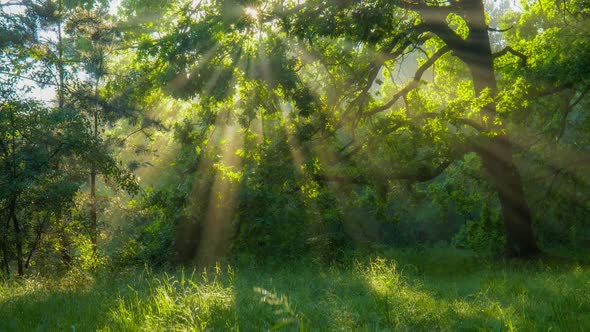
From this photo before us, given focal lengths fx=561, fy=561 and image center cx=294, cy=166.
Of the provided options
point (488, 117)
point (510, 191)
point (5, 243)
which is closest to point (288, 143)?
point (488, 117)

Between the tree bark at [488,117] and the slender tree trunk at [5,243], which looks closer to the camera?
the slender tree trunk at [5,243]

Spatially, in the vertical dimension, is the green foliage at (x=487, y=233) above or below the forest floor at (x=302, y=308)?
below

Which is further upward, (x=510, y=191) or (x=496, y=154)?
(x=496, y=154)

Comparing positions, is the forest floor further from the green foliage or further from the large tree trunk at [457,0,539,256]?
the green foliage

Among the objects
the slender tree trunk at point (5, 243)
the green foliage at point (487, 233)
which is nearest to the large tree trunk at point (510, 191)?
the green foliage at point (487, 233)

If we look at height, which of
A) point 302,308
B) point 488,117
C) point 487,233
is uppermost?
point 488,117

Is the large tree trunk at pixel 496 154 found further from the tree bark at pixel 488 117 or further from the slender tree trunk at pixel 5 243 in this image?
the slender tree trunk at pixel 5 243

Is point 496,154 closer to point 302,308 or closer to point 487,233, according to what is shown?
point 487,233

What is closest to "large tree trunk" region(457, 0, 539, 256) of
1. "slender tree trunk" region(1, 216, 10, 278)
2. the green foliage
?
the green foliage

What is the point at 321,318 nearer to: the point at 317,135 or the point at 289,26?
the point at 289,26

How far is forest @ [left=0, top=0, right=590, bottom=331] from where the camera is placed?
44.3ft

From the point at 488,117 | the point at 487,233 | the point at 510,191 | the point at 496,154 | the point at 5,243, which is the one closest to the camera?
Result: the point at 5,243

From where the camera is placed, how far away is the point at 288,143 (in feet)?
57.4

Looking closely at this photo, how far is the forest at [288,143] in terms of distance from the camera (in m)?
13.5
